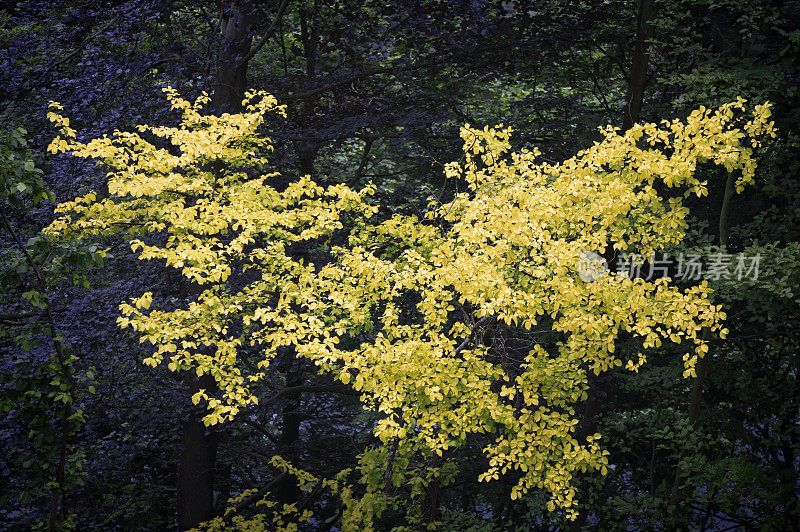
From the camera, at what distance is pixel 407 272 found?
21.5 ft

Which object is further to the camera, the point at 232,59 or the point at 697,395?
the point at 232,59

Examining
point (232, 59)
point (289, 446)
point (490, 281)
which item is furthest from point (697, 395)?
point (232, 59)

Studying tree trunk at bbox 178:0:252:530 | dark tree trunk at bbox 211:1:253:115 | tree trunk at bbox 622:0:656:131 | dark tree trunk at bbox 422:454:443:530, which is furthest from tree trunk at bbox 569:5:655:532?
dark tree trunk at bbox 211:1:253:115

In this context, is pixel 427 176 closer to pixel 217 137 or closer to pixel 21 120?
pixel 217 137

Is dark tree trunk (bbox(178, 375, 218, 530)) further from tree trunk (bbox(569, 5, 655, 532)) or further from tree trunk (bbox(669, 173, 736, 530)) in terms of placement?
tree trunk (bbox(669, 173, 736, 530))

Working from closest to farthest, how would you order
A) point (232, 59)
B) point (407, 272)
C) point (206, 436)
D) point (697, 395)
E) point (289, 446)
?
point (407, 272) → point (697, 395) → point (206, 436) → point (232, 59) → point (289, 446)

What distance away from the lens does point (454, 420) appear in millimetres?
5926

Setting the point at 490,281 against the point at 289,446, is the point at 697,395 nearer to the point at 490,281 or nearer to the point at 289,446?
the point at 490,281

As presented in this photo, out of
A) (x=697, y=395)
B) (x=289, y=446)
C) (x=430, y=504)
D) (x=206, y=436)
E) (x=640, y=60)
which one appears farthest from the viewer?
(x=289, y=446)

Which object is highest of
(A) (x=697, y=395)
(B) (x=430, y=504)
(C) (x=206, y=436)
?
(A) (x=697, y=395)

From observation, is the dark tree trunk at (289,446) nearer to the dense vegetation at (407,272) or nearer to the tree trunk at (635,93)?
the dense vegetation at (407,272)

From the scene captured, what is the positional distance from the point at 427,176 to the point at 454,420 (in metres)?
6.13

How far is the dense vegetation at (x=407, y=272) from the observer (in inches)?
227

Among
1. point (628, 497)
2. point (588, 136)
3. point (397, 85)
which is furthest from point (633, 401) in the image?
point (397, 85)
